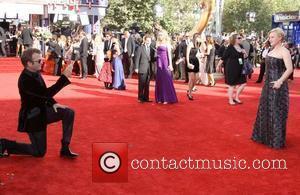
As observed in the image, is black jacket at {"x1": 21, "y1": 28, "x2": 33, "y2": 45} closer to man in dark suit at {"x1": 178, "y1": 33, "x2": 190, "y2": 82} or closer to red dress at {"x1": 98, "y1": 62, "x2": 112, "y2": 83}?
man in dark suit at {"x1": 178, "y1": 33, "x2": 190, "y2": 82}

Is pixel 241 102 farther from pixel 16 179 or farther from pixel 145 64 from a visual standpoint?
pixel 16 179

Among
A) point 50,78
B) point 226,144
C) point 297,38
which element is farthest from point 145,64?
point 297,38

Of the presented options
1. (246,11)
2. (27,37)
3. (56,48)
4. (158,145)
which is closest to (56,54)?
(56,48)

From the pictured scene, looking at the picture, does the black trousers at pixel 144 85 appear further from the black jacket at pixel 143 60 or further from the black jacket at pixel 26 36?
the black jacket at pixel 26 36

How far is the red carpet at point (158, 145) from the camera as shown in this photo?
535 cm

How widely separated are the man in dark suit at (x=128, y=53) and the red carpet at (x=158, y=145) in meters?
4.92

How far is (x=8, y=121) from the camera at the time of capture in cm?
905

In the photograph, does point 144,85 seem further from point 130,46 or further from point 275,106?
point 130,46

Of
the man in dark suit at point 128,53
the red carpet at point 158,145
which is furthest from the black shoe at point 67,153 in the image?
the man in dark suit at point 128,53

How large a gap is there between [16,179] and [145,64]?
6222 millimetres

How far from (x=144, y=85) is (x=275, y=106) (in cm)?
499

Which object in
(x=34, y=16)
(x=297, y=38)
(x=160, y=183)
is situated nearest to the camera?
(x=160, y=183)

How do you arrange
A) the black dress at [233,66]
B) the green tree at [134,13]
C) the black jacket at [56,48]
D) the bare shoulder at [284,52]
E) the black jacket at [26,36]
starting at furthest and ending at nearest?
the green tree at [134,13] → the black jacket at [26,36] → the black jacket at [56,48] → the black dress at [233,66] → the bare shoulder at [284,52]

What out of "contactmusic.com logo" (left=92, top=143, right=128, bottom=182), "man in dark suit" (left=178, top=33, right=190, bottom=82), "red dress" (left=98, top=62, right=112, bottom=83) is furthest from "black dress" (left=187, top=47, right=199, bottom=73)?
"contactmusic.com logo" (left=92, top=143, right=128, bottom=182)
